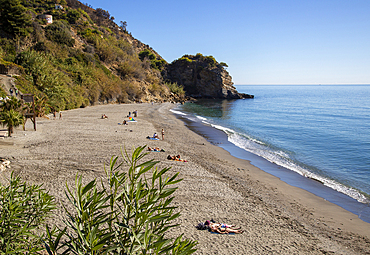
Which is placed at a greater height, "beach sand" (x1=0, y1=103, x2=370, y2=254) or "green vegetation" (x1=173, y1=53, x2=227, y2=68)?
"green vegetation" (x1=173, y1=53, x2=227, y2=68)

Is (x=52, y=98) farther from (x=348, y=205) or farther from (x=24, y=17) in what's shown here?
(x=348, y=205)

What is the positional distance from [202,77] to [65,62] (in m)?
49.6

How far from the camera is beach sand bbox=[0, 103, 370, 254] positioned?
656 centimetres

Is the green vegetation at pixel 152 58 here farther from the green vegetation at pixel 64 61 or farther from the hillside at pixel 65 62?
the green vegetation at pixel 64 61

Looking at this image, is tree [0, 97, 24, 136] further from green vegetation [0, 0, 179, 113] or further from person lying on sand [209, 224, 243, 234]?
person lying on sand [209, 224, 243, 234]

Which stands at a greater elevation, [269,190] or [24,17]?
[24,17]

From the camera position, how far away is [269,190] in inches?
416

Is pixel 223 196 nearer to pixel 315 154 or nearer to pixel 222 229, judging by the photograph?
pixel 222 229

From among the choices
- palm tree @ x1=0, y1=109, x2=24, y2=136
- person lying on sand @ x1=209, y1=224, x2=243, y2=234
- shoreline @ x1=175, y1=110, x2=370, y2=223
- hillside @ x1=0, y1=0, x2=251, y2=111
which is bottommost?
shoreline @ x1=175, y1=110, x2=370, y2=223

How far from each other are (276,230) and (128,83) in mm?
44504

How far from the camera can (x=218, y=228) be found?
6.73 meters

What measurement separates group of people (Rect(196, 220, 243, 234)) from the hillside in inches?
718

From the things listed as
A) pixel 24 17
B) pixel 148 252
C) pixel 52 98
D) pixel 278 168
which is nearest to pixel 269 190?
pixel 278 168

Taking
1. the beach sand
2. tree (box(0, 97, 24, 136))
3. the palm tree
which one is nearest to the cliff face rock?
the beach sand
